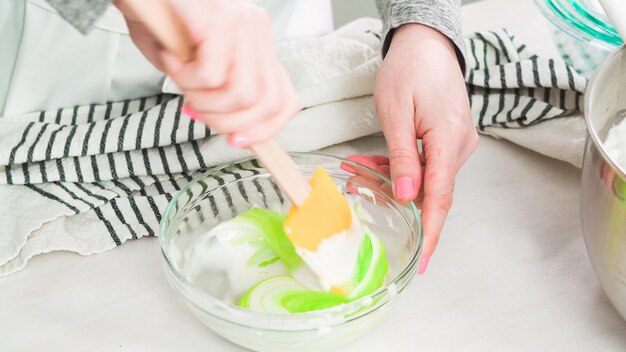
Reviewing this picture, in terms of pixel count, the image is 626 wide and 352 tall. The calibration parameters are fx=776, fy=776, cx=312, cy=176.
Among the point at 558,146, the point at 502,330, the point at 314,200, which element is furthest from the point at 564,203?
the point at 314,200

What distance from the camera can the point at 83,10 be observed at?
485mm

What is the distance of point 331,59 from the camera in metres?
0.85

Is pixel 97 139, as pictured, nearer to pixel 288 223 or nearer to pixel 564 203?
pixel 288 223

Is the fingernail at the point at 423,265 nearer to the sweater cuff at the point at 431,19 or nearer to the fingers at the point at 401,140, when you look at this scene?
the fingers at the point at 401,140

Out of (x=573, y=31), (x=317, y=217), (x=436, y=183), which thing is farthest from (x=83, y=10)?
(x=573, y=31)

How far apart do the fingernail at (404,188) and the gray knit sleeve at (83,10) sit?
29cm

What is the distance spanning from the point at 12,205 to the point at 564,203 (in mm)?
533

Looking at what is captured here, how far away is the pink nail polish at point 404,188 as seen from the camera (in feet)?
2.15

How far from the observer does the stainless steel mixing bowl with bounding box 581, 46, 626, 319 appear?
1.76 ft

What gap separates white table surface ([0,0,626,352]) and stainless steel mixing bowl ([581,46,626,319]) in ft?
0.21

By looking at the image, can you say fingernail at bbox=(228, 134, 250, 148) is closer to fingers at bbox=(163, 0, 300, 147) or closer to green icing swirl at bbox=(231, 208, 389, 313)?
fingers at bbox=(163, 0, 300, 147)

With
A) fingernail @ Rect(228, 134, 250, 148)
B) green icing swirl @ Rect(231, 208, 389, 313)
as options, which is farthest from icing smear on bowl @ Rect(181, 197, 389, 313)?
fingernail @ Rect(228, 134, 250, 148)

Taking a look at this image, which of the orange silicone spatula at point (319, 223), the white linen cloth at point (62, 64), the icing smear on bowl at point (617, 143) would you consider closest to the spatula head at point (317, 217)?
the orange silicone spatula at point (319, 223)

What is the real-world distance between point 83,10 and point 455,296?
377mm
